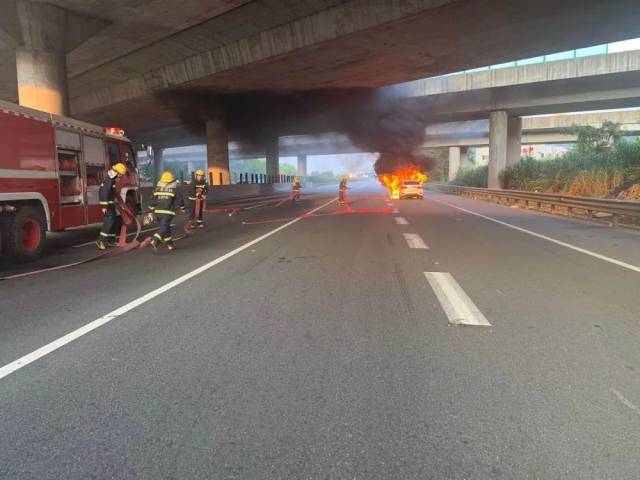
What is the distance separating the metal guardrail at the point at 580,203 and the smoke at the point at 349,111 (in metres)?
6.31

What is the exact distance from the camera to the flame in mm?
34156

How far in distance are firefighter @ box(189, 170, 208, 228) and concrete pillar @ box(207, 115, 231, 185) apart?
23153 mm

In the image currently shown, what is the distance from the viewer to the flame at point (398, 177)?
3416 centimetres

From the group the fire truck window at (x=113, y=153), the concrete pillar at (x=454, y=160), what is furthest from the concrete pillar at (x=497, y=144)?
the fire truck window at (x=113, y=153)

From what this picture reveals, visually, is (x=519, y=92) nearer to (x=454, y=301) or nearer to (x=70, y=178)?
(x=70, y=178)

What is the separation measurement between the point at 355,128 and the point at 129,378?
32891mm

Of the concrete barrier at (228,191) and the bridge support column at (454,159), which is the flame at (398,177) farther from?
the bridge support column at (454,159)

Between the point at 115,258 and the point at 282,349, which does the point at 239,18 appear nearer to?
the point at 115,258

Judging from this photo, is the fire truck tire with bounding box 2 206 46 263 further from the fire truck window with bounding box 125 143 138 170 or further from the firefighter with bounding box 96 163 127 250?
the fire truck window with bounding box 125 143 138 170

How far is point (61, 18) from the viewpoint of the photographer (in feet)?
58.7

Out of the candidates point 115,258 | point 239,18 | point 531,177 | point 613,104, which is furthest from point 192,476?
point 613,104

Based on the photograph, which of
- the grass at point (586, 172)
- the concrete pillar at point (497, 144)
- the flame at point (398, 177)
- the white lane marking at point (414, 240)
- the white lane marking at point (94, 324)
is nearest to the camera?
the white lane marking at point (94, 324)

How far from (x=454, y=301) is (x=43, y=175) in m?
8.24

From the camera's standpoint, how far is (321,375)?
12.1 feet
